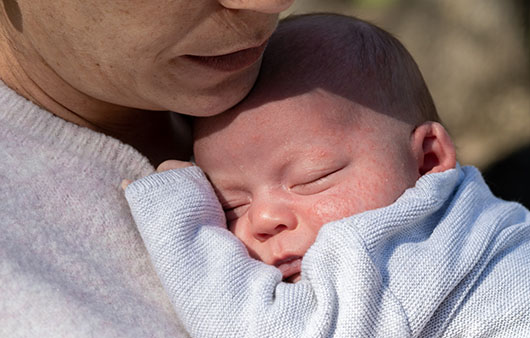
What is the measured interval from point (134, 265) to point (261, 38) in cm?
56

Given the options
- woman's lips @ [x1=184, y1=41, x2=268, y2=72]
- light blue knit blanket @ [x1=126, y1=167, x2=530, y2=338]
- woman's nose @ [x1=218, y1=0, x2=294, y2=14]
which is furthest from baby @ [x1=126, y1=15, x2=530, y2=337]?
woman's nose @ [x1=218, y1=0, x2=294, y2=14]

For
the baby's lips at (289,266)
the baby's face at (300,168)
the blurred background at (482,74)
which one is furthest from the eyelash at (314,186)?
the blurred background at (482,74)

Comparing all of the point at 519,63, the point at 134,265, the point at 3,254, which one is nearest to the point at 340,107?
the point at 134,265

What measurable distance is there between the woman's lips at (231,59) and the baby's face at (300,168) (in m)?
0.16

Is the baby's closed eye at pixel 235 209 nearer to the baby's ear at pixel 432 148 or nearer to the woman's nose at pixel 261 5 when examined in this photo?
the baby's ear at pixel 432 148

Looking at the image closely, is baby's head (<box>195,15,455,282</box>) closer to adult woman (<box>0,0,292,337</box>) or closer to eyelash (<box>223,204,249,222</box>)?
eyelash (<box>223,204,249,222</box>)

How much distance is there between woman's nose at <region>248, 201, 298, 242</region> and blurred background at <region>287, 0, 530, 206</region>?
9.92 feet

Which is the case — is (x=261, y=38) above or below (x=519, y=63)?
above

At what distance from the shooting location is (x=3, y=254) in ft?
4.76

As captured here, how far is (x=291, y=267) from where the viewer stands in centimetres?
169

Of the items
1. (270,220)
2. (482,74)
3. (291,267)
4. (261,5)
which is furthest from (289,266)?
(482,74)

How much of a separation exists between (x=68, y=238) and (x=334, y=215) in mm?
570

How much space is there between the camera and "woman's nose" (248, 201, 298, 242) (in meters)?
1.71

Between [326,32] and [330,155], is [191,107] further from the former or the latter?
[326,32]
